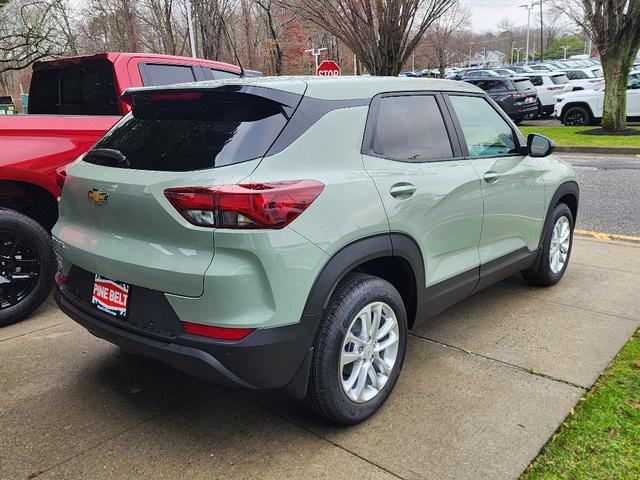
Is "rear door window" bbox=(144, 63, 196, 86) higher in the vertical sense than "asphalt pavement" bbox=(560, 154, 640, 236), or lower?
higher

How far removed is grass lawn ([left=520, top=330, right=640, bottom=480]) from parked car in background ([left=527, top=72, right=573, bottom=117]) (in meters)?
20.6

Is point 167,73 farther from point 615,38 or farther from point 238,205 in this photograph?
point 615,38

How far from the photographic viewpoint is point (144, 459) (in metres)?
2.59

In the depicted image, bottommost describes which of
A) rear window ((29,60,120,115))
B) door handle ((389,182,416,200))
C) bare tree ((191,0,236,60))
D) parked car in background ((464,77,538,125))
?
door handle ((389,182,416,200))

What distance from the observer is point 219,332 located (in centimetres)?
238

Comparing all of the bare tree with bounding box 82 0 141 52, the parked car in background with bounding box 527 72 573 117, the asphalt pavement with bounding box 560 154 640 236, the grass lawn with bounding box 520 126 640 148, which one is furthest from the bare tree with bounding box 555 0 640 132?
the bare tree with bounding box 82 0 141 52

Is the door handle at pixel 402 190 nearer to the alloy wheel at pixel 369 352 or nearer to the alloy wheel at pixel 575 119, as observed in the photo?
the alloy wheel at pixel 369 352

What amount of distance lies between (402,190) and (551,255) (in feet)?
7.83

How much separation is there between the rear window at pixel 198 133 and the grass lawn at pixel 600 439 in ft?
6.29

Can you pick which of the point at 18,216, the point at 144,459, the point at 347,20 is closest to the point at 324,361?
the point at 144,459

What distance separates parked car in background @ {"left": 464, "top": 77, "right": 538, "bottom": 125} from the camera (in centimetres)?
1961

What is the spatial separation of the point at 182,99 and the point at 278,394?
1518 mm

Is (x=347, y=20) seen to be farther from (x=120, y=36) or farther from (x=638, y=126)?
(x=120, y=36)

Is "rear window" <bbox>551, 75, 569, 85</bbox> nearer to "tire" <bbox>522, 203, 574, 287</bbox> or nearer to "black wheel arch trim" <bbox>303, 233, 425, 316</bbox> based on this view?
"tire" <bbox>522, 203, 574, 287</bbox>
